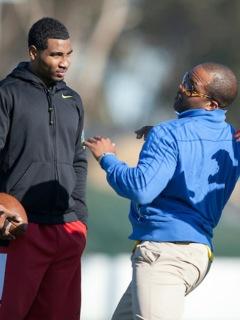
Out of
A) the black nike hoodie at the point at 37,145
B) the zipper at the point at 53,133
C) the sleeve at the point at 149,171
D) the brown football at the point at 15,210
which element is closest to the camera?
the sleeve at the point at 149,171

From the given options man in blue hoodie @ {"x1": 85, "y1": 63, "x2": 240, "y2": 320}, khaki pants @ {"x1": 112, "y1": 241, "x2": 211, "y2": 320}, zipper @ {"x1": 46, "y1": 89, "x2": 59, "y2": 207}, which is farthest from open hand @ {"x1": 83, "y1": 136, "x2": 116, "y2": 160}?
khaki pants @ {"x1": 112, "y1": 241, "x2": 211, "y2": 320}

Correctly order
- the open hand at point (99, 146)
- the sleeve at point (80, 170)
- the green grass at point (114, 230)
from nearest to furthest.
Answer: the open hand at point (99, 146) < the sleeve at point (80, 170) < the green grass at point (114, 230)

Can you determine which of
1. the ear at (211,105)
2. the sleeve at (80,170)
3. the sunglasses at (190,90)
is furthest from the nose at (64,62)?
the ear at (211,105)

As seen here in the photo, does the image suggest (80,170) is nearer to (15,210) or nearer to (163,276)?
(15,210)

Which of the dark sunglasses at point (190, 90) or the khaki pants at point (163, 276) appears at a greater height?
the dark sunglasses at point (190, 90)

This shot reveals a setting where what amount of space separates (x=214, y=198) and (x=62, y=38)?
1.21m

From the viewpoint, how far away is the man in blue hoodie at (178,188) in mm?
5016

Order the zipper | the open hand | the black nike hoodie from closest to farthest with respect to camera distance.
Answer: the open hand, the black nike hoodie, the zipper

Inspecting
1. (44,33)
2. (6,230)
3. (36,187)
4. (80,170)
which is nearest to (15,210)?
(6,230)

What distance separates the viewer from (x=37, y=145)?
18.0 feet

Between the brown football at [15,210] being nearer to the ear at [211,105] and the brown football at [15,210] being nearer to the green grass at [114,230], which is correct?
the ear at [211,105]

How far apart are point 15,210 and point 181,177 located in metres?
0.88

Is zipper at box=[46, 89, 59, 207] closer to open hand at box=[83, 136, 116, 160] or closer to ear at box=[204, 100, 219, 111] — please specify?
open hand at box=[83, 136, 116, 160]

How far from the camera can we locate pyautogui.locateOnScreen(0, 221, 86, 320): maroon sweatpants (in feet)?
18.0
